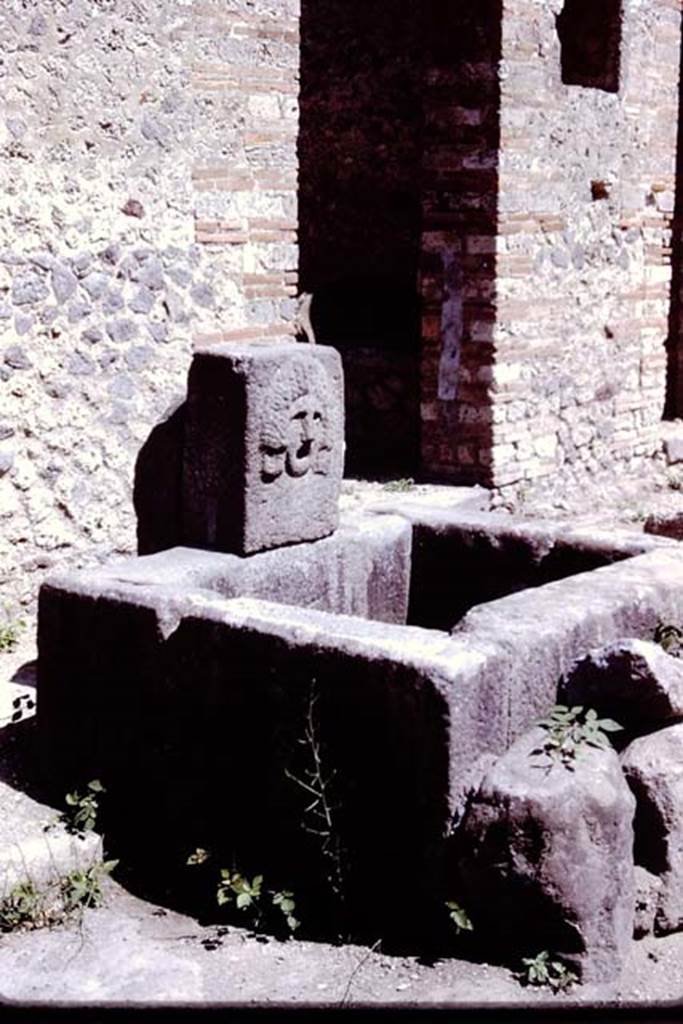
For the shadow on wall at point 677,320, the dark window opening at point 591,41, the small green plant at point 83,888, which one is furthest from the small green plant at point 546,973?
the shadow on wall at point 677,320

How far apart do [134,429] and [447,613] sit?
1.93m

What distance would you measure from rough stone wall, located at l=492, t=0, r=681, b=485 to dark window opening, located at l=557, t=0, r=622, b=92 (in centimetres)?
8

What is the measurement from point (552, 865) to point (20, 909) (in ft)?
4.81

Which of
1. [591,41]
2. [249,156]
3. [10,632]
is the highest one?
[591,41]

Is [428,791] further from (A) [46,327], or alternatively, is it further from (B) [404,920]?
(A) [46,327]

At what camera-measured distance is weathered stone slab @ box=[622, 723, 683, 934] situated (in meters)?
4.22

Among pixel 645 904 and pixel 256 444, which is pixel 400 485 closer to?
pixel 256 444

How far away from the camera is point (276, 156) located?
7652 mm

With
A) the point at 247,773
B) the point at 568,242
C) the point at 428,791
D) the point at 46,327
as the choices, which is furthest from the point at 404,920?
the point at 568,242

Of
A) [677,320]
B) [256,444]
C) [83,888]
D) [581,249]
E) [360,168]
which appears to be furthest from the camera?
[677,320]

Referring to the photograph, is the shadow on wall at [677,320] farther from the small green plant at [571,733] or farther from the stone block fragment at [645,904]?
the stone block fragment at [645,904]

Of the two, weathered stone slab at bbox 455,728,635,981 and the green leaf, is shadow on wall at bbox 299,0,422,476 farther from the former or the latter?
weathered stone slab at bbox 455,728,635,981

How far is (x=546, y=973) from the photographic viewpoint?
3912 mm

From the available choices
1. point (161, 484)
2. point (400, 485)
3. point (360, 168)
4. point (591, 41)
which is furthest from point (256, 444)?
point (360, 168)
